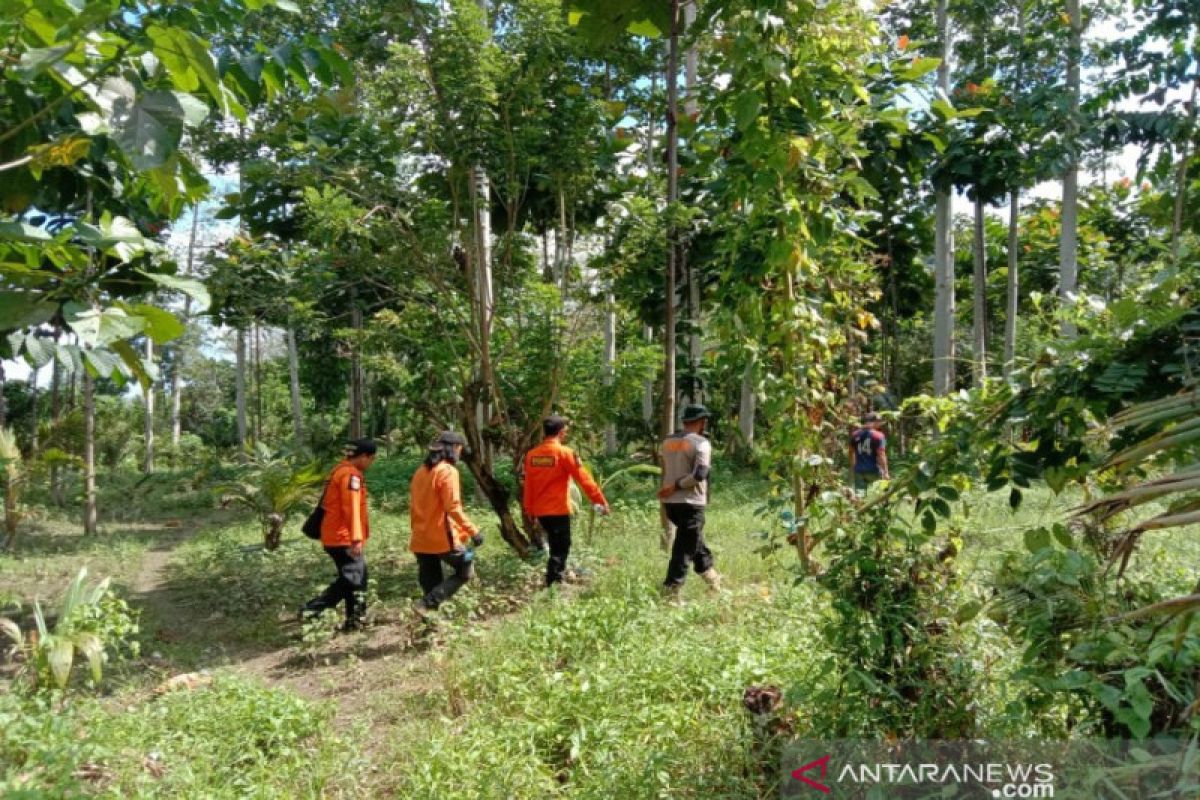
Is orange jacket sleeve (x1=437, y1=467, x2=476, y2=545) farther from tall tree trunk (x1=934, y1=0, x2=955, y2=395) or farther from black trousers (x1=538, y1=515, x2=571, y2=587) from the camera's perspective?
tall tree trunk (x1=934, y1=0, x2=955, y2=395)

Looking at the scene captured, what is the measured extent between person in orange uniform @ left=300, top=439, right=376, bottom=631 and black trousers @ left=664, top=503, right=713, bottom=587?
8.30 ft

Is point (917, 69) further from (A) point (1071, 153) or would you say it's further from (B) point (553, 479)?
(A) point (1071, 153)

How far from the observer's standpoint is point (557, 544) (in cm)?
690

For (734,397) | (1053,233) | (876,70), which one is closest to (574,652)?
(876,70)

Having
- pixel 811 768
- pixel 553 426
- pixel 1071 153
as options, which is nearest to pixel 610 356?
pixel 553 426

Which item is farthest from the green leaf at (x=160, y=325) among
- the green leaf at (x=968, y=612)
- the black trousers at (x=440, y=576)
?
the black trousers at (x=440, y=576)

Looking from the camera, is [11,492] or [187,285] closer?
[187,285]

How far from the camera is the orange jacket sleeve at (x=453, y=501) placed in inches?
248

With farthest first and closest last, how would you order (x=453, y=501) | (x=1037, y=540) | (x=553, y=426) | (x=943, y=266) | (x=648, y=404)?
(x=648, y=404)
(x=943, y=266)
(x=553, y=426)
(x=453, y=501)
(x=1037, y=540)

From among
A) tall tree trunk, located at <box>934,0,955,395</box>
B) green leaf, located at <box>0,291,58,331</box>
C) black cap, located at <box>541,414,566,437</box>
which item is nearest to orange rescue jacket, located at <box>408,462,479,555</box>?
black cap, located at <box>541,414,566,437</box>

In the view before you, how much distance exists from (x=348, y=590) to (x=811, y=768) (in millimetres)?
4649

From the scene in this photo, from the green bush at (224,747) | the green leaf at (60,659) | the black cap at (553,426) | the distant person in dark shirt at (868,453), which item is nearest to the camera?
the green bush at (224,747)

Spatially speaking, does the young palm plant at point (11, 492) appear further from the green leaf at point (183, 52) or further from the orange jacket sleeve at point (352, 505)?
the green leaf at point (183, 52)

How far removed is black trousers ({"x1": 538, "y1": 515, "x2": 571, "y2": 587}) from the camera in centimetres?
688
